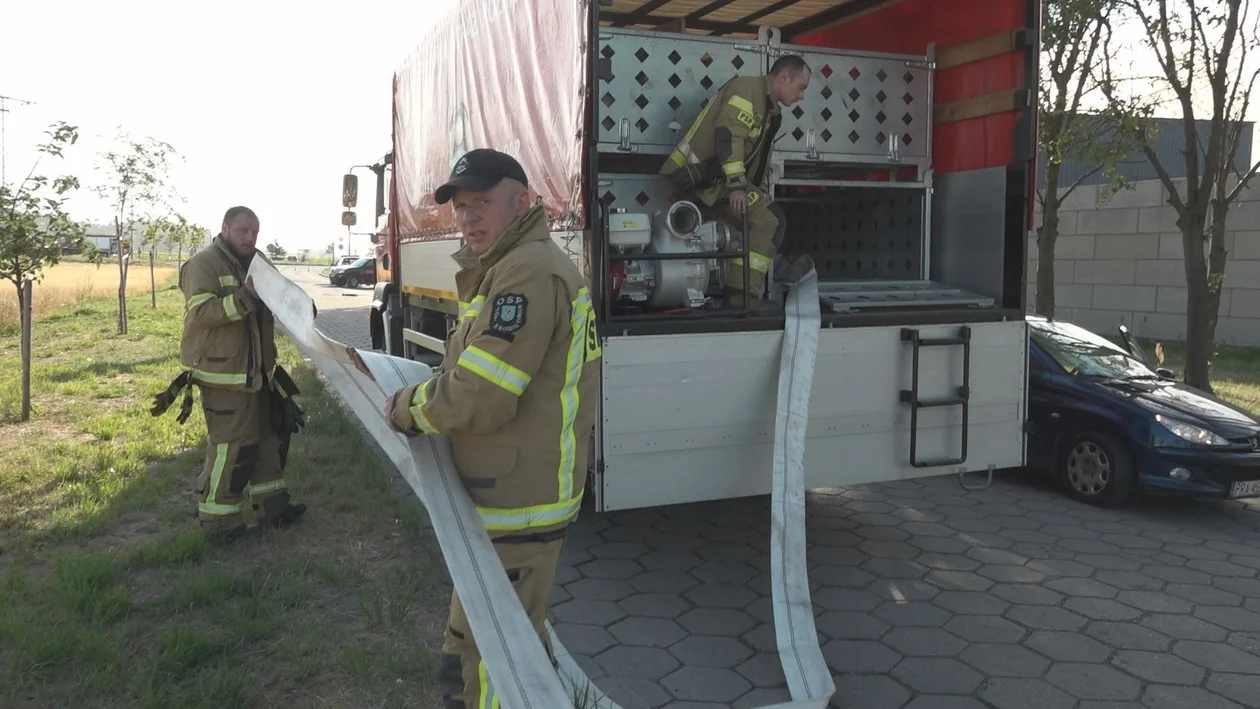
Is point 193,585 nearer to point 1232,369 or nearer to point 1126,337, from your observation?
point 1126,337

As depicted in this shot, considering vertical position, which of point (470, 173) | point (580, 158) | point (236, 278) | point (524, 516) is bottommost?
point (524, 516)

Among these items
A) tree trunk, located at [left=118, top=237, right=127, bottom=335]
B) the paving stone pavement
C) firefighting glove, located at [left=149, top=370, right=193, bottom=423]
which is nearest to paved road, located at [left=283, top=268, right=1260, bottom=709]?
A: the paving stone pavement

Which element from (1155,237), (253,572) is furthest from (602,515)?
(1155,237)

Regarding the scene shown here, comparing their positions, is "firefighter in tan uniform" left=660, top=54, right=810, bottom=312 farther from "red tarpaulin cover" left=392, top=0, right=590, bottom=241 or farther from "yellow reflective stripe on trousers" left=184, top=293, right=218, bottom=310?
"yellow reflective stripe on trousers" left=184, top=293, right=218, bottom=310

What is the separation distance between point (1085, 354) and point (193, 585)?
20.3 feet

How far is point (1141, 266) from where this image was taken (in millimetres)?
14789

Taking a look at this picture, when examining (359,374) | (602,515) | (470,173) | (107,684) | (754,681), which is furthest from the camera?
(602,515)

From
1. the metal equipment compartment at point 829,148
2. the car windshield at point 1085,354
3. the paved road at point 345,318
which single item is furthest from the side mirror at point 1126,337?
the paved road at point 345,318

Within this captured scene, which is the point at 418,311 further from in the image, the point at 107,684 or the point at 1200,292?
the point at 1200,292

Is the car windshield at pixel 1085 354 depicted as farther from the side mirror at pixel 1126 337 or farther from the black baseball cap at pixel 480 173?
the black baseball cap at pixel 480 173

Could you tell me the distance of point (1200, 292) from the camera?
30.6ft

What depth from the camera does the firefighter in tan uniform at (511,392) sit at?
2.41 metres

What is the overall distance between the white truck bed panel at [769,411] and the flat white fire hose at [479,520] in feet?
0.49

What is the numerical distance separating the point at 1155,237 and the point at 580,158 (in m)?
13.7
